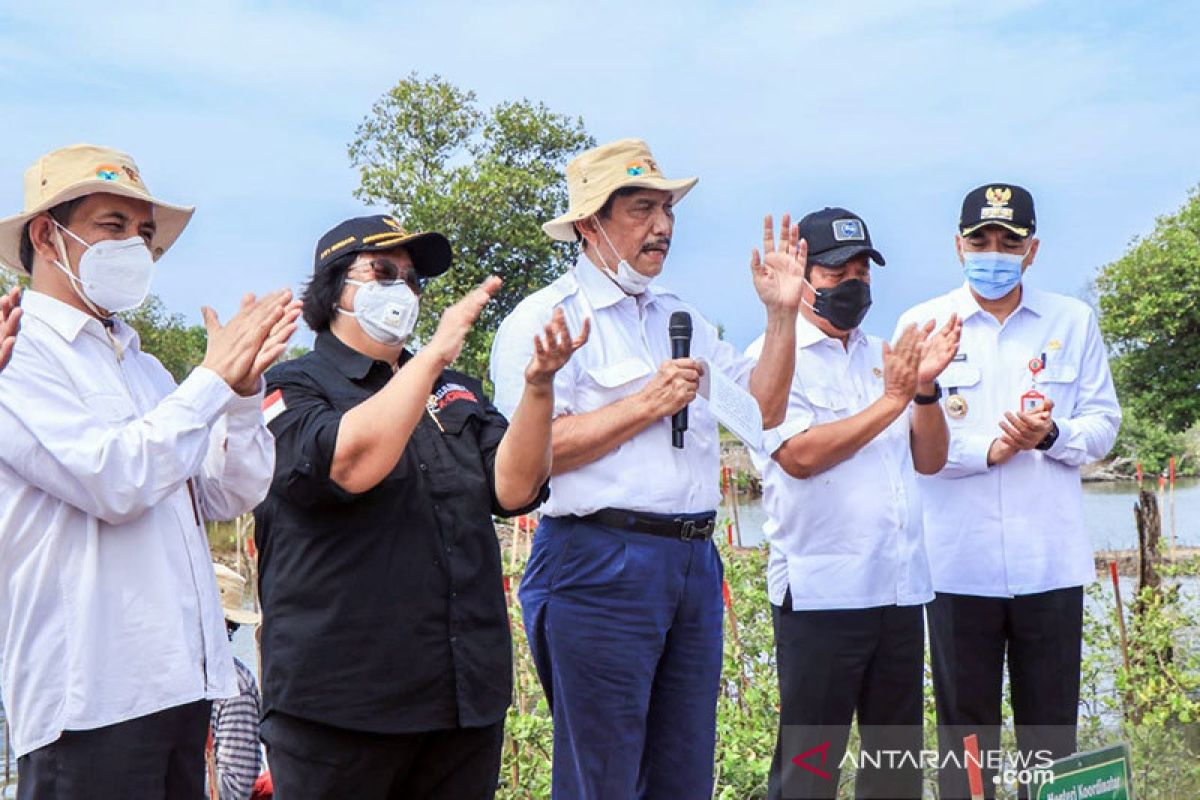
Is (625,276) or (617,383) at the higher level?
(625,276)

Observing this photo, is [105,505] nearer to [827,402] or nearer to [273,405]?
[273,405]

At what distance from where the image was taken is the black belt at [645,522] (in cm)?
349

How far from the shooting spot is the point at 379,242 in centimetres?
332

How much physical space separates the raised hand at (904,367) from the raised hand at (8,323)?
235 centimetres

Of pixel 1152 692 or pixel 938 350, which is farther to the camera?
pixel 1152 692

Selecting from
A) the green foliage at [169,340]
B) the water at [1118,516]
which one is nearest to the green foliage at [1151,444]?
the water at [1118,516]

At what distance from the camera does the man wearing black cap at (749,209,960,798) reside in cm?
394

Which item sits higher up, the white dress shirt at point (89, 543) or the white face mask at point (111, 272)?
the white face mask at point (111, 272)

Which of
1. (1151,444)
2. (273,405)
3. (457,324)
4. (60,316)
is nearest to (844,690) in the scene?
(457,324)

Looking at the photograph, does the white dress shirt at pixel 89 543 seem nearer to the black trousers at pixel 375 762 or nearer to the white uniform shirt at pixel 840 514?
the black trousers at pixel 375 762

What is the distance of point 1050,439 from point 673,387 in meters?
1.48

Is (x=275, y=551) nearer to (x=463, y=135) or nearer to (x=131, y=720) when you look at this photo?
(x=131, y=720)

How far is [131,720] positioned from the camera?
2652mm

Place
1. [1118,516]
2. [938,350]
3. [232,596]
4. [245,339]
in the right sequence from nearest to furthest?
[245,339] → [938,350] → [232,596] → [1118,516]
